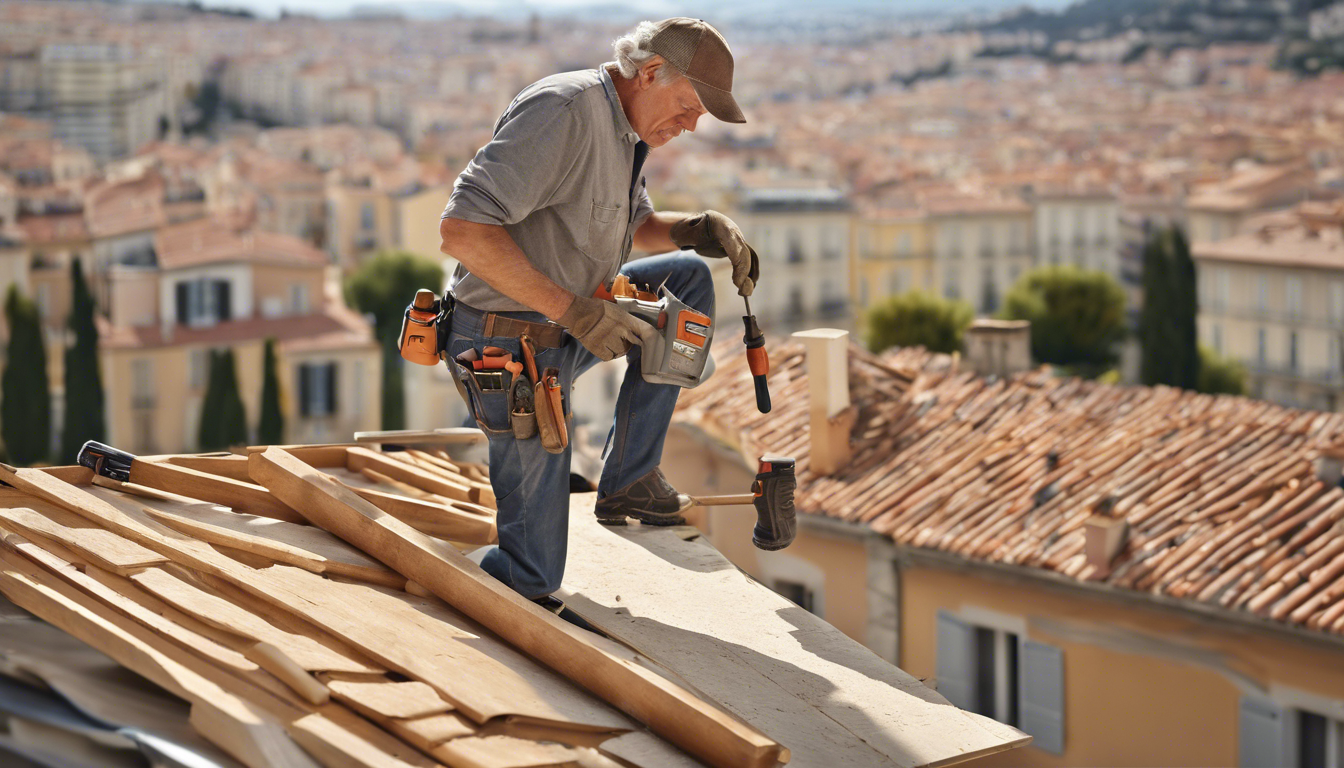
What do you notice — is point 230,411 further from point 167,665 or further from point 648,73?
point 167,665

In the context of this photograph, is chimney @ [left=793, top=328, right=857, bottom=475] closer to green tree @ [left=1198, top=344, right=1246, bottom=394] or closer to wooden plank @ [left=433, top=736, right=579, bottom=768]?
wooden plank @ [left=433, top=736, right=579, bottom=768]

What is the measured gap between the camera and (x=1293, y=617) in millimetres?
9375

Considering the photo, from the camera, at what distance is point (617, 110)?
3.45 metres

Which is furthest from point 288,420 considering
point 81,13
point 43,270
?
point 81,13

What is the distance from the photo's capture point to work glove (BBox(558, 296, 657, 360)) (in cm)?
339

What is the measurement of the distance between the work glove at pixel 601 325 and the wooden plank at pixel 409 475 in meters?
0.89

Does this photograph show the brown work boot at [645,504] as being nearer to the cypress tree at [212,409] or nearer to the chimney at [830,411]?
the chimney at [830,411]

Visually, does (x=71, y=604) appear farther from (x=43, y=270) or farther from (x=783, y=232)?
(x=783, y=232)

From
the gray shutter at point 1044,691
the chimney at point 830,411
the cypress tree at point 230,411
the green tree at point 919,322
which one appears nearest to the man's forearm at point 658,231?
the gray shutter at point 1044,691

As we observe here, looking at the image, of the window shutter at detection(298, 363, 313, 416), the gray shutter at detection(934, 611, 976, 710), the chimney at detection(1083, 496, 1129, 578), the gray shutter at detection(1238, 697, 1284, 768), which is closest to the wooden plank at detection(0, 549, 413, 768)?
the gray shutter at detection(1238, 697, 1284, 768)

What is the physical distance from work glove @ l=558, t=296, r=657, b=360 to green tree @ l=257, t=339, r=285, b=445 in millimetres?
38750

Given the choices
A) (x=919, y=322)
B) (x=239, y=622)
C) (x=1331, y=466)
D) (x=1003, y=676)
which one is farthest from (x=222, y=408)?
(x=239, y=622)

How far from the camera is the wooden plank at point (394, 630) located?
9.07 ft

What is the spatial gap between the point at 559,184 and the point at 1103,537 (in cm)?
794
